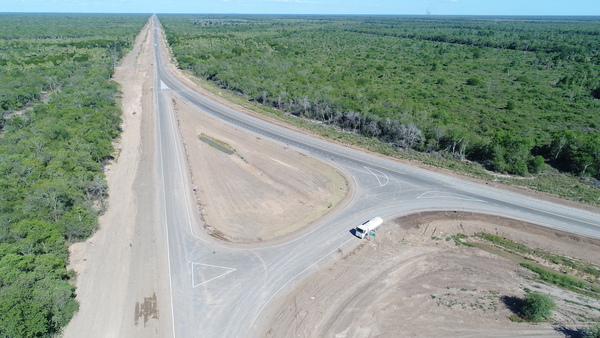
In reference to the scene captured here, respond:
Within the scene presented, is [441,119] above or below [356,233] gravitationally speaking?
above

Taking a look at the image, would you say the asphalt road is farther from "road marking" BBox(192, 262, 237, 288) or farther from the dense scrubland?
the dense scrubland

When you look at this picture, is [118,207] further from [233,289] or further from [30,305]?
[233,289]

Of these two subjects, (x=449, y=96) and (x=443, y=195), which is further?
(x=449, y=96)

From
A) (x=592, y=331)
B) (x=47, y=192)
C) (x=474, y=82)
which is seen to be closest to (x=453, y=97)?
(x=474, y=82)

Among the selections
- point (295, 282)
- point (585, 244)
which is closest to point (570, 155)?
point (585, 244)

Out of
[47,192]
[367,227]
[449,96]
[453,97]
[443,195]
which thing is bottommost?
[367,227]

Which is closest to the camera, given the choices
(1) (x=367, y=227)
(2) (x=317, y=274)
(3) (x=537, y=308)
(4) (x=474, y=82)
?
(3) (x=537, y=308)

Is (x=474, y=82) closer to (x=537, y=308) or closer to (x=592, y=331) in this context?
(x=537, y=308)

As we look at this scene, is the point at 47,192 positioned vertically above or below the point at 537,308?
above
